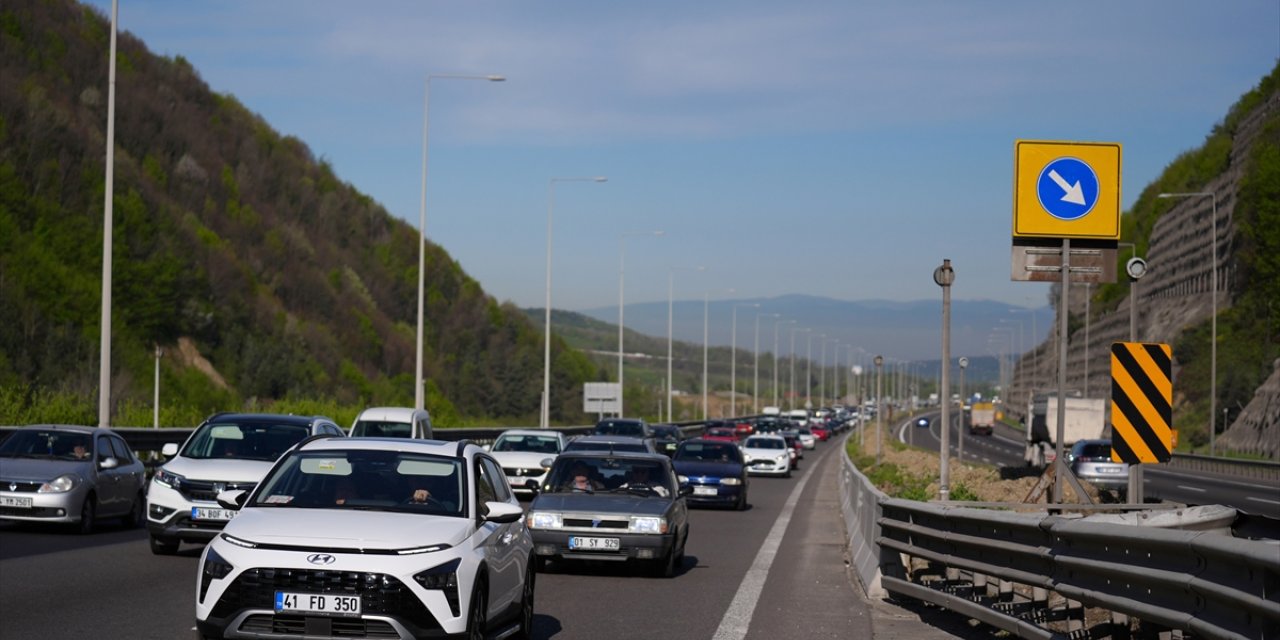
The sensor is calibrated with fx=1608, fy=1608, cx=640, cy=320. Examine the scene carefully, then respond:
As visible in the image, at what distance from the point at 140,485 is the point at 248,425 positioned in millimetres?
4181

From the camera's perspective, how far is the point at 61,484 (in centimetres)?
2103

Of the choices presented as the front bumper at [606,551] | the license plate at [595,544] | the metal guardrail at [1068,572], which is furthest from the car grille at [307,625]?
the license plate at [595,544]

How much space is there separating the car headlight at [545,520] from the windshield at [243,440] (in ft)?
11.6

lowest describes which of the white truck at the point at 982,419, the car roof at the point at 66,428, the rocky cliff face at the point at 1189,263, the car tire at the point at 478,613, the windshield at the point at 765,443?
the white truck at the point at 982,419

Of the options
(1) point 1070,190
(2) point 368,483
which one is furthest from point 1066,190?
(2) point 368,483

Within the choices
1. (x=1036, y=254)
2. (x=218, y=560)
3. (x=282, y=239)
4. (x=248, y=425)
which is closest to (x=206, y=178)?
(x=282, y=239)

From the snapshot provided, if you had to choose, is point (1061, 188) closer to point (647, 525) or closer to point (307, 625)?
point (647, 525)

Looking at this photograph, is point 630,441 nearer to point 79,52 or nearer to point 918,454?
point 918,454

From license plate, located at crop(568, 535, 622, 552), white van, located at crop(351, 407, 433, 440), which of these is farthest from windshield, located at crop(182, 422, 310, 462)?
white van, located at crop(351, 407, 433, 440)

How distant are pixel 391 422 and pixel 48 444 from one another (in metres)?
7.48

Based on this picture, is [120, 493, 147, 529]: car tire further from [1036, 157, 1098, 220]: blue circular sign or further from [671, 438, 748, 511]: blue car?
[1036, 157, 1098, 220]: blue circular sign

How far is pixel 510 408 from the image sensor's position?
110250 millimetres

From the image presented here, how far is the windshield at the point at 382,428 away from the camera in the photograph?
28.4 m

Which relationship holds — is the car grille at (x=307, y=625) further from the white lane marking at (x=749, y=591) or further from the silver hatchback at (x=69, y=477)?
the silver hatchback at (x=69, y=477)
